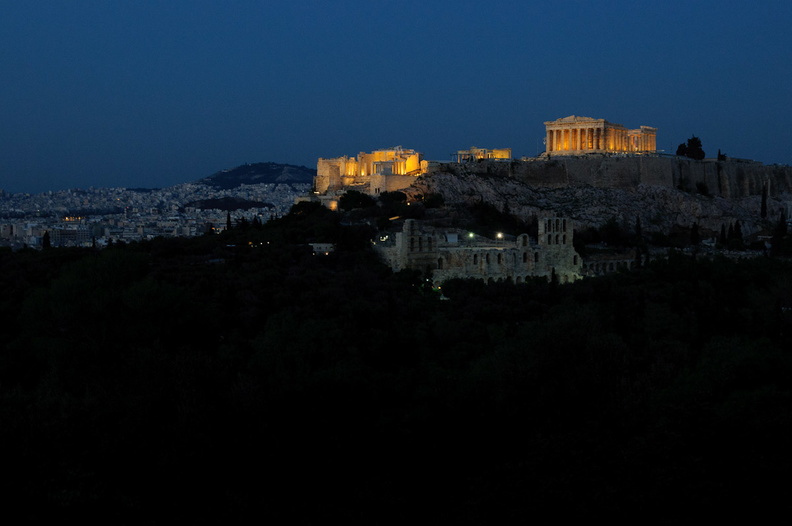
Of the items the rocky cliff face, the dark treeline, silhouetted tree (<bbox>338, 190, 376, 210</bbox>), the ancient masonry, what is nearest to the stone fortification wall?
the rocky cliff face

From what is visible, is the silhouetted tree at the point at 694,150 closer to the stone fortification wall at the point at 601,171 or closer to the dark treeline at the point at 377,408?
the stone fortification wall at the point at 601,171

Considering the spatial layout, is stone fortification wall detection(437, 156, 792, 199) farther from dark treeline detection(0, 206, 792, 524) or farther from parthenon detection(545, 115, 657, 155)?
dark treeline detection(0, 206, 792, 524)

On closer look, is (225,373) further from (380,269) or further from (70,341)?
(380,269)

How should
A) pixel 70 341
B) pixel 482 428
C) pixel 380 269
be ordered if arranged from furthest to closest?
1. pixel 380 269
2. pixel 70 341
3. pixel 482 428

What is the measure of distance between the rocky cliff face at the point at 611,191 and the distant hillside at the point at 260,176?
87466mm

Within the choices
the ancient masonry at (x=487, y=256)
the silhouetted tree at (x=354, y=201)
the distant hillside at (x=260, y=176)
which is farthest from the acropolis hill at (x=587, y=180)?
the distant hillside at (x=260, y=176)

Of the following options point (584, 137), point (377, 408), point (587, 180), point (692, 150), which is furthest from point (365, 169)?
point (377, 408)

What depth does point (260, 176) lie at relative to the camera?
14988 cm

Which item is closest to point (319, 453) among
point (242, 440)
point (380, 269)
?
point (242, 440)

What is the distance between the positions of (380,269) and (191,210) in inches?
3375

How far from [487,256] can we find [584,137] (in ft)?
117

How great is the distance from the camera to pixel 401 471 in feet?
40.4

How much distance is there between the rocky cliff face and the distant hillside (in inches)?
3444

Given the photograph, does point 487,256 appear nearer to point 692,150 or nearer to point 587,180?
point 587,180
